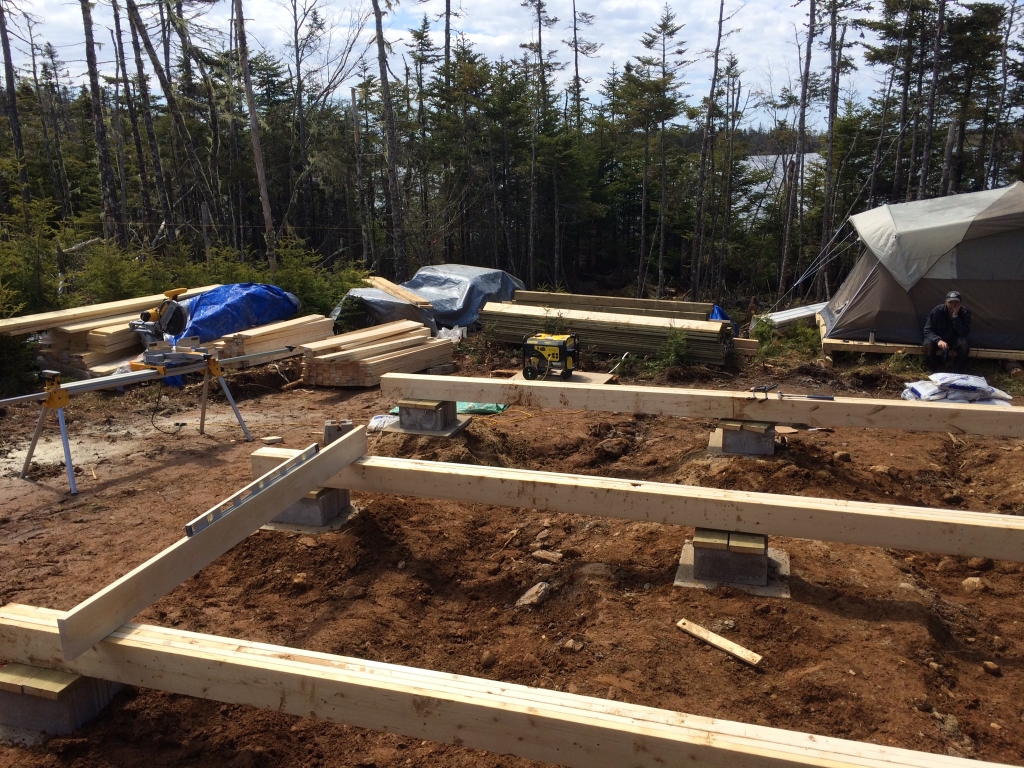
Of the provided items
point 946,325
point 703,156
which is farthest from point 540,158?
point 946,325

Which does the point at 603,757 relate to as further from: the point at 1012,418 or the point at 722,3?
the point at 722,3

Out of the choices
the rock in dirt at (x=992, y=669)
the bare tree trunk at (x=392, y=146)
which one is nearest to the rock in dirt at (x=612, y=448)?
the rock in dirt at (x=992, y=669)

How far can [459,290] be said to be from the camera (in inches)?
519

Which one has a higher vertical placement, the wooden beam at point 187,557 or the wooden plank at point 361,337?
the wooden plank at point 361,337

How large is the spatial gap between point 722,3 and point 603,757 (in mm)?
20712

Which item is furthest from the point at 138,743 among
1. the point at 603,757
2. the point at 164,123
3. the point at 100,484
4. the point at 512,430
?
the point at 164,123

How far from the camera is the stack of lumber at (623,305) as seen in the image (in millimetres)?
11531

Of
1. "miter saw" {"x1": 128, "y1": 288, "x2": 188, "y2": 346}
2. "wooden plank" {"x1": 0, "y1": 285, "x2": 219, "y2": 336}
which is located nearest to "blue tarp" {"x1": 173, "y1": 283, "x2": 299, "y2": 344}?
"wooden plank" {"x1": 0, "y1": 285, "x2": 219, "y2": 336}

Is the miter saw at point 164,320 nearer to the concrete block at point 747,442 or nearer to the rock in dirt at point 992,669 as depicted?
A: the concrete block at point 747,442

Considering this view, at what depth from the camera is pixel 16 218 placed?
34.7 ft

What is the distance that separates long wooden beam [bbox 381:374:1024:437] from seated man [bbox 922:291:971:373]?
17.9 ft

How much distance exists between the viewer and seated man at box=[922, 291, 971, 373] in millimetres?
9711

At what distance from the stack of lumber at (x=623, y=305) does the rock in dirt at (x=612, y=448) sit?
5.13 m

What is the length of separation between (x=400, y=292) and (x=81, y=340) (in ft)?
17.1
